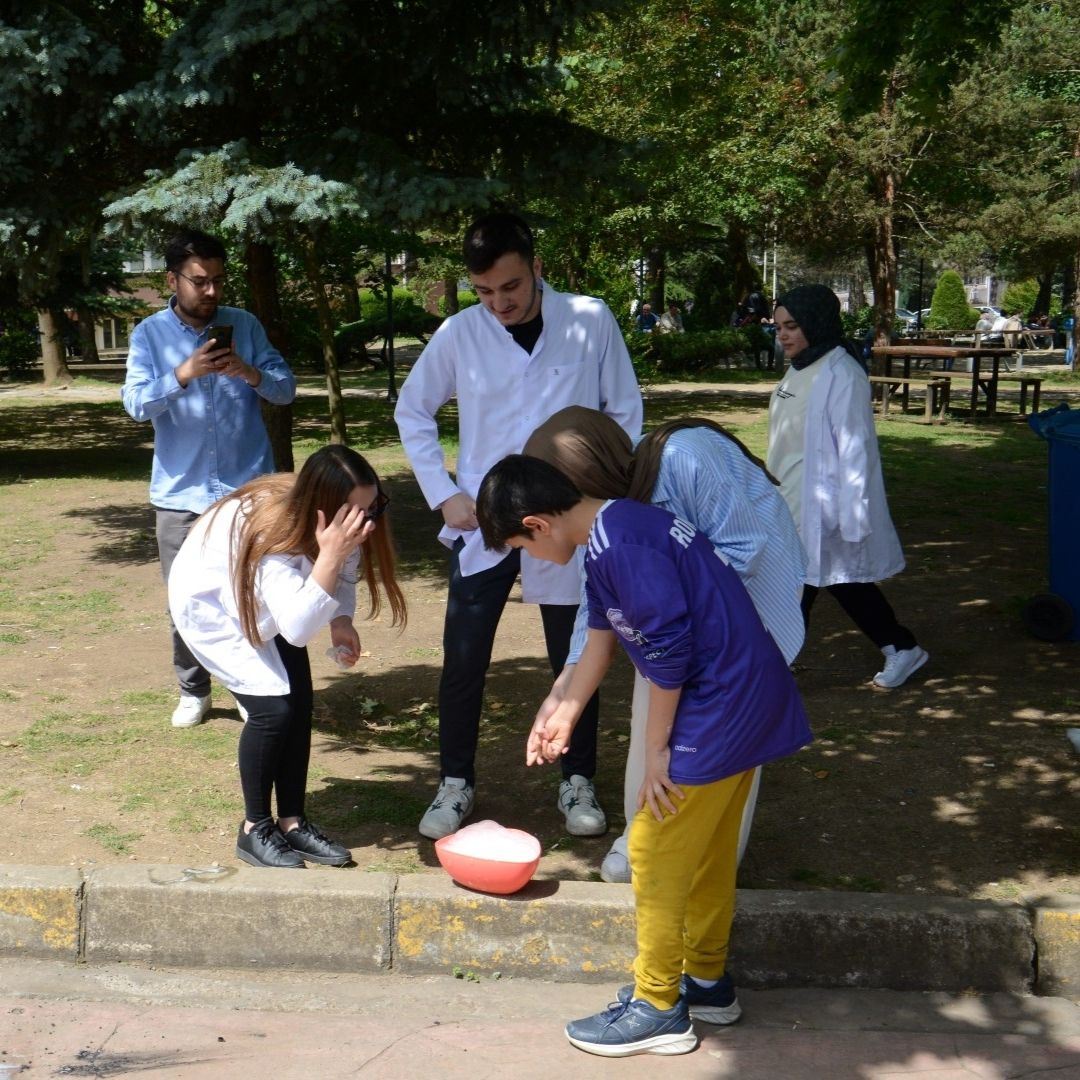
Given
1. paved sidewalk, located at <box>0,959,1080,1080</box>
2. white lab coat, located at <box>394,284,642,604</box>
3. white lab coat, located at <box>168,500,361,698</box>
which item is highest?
white lab coat, located at <box>394,284,642,604</box>

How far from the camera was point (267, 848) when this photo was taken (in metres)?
4.16

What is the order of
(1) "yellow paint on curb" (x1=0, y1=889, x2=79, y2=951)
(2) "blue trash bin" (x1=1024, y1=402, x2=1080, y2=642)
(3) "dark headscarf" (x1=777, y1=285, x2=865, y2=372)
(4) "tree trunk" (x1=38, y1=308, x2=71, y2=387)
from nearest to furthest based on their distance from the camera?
(1) "yellow paint on curb" (x1=0, y1=889, x2=79, y2=951) → (3) "dark headscarf" (x1=777, y1=285, x2=865, y2=372) → (2) "blue trash bin" (x1=1024, y1=402, x2=1080, y2=642) → (4) "tree trunk" (x1=38, y1=308, x2=71, y2=387)

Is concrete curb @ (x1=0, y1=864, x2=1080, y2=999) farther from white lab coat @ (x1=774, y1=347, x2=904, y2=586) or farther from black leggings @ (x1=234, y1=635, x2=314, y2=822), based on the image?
white lab coat @ (x1=774, y1=347, x2=904, y2=586)

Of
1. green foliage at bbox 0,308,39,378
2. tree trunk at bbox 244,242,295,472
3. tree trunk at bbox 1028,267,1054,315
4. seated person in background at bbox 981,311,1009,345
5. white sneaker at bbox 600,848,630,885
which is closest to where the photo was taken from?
white sneaker at bbox 600,848,630,885

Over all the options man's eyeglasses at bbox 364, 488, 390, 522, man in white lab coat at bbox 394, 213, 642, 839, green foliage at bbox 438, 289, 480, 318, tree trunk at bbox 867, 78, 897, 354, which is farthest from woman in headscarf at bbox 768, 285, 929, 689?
green foliage at bbox 438, 289, 480, 318

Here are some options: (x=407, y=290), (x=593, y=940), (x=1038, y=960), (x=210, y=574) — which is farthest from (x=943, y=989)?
(x=407, y=290)

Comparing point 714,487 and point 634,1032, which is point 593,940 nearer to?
point 634,1032

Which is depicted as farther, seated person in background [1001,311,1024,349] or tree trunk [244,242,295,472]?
seated person in background [1001,311,1024,349]

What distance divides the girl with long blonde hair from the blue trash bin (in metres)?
3.72

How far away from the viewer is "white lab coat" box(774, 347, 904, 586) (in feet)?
18.9

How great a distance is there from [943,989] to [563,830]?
1.33 metres

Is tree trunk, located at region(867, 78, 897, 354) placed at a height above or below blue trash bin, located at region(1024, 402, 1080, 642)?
above

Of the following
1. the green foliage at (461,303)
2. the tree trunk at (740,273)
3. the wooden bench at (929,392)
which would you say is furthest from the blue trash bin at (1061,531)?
the tree trunk at (740,273)

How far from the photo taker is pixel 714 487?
3330 mm
